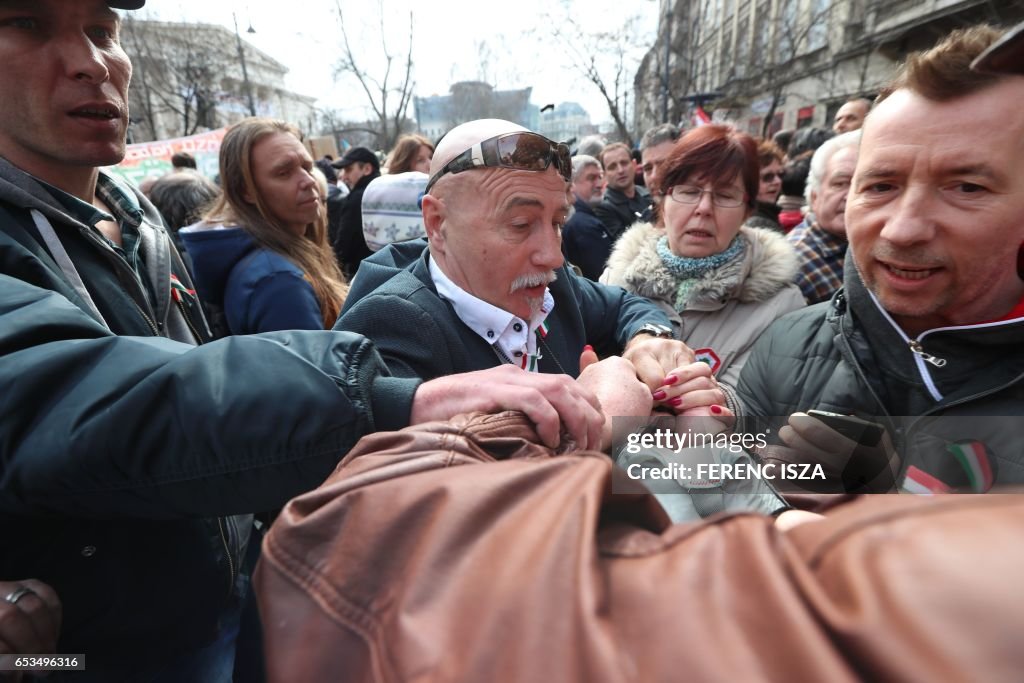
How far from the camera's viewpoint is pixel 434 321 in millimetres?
1479

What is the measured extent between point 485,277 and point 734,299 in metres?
1.39

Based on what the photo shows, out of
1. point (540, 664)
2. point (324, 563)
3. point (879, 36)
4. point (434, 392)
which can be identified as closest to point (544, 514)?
point (540, 664)

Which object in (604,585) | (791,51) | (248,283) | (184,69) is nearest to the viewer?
(604,585)

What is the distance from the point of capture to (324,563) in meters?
0.56

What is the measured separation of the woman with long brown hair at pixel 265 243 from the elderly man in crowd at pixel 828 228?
2.77 m

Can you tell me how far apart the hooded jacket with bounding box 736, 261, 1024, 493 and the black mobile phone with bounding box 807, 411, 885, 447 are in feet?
0.28

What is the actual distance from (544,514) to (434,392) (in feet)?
1.58

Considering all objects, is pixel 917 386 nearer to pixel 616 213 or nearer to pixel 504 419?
pixel 504 419

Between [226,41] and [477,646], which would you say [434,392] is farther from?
[226,41]

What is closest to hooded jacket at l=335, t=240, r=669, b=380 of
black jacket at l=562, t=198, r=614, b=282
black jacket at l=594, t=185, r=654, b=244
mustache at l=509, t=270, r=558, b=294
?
mustache at l=509, t=270, r=558, b=294

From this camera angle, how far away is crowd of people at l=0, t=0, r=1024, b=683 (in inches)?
17.9

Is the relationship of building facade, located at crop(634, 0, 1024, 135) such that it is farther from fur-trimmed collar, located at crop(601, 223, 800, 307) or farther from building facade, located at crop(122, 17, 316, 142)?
building facade, located at crop(122, 17, 316, 142)

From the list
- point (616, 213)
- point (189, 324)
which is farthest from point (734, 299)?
point (616, 213)

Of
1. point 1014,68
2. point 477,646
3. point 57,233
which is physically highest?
point 1014,68
